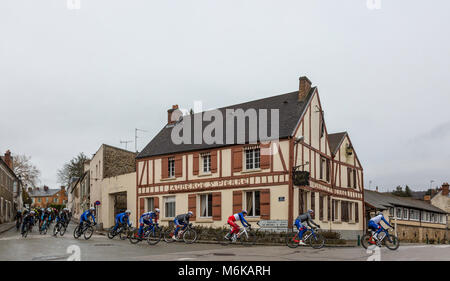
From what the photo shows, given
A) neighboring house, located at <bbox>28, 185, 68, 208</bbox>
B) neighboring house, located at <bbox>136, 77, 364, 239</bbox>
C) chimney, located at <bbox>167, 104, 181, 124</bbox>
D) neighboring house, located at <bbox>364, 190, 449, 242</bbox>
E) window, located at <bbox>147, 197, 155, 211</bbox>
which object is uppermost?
chimney, located at <bbox>167, 104, 181, 124</bbox>

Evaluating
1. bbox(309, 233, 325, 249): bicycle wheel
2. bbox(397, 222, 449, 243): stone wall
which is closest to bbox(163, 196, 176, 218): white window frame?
bbox(309, 233, 325, 249): bicycle wheel

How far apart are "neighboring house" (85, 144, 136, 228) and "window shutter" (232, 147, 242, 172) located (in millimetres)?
9440

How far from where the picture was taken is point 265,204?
24.1 m

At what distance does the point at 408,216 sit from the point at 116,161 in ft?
91.0

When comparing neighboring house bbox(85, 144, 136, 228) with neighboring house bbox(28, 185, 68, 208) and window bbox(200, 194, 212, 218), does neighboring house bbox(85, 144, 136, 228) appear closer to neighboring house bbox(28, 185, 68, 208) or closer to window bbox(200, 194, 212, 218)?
window bbox(200, 194, 212, 218)

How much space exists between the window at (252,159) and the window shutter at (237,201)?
5.05ft

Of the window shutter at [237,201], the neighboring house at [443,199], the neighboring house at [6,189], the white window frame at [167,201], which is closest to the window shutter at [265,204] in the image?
the window shutter at [237,201]

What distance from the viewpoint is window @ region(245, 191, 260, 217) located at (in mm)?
24797

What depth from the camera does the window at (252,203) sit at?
81.4ft

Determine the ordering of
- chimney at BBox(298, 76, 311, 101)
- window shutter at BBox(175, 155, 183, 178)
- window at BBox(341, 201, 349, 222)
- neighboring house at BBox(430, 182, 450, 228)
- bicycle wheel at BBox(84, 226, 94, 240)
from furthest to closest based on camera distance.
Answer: neighboring house at BBox(430, 182, 450, 228)
window at BBox(341, 201, 349, 222)
window shutter at BBox(175, 155, 183, 178)
chimney at BBox(298, 76, 311, 101)
bicycle wheel at BBox(84, 226, 94, 240)

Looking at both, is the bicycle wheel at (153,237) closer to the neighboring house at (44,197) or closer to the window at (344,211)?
the window at (344,211)

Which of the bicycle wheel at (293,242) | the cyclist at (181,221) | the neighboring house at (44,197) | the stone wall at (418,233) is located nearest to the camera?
the bicycle wheel at (293,242)

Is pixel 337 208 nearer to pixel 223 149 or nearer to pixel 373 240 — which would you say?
pixel 223 149
